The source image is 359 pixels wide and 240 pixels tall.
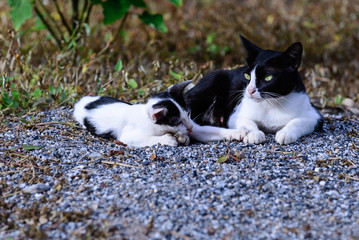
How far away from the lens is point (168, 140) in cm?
321

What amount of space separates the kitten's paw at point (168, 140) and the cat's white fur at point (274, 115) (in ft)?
1.67

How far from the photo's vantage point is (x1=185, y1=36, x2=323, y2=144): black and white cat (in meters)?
3.29

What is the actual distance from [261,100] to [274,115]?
0.63ft

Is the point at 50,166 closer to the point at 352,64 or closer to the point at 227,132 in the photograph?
the point at 227,132

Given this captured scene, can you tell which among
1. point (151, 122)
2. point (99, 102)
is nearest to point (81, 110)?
point (99, 102)

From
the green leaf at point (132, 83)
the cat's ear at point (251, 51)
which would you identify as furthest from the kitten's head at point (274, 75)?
the green leaf at point (132, 83)

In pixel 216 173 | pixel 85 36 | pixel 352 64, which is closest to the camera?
pixel 216 173

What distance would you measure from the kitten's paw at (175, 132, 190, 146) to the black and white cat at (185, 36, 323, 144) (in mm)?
415

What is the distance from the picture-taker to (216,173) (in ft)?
8.92

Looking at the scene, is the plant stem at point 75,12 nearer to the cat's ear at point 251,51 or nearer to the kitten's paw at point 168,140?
the cat's ear at point 251,51

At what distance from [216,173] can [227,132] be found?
0.73m

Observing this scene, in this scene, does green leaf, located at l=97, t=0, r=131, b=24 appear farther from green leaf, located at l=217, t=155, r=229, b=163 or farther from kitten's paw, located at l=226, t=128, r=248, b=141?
green leaf, located at l=217, t=155, r=229, b=163

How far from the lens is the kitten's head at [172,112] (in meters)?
3.16

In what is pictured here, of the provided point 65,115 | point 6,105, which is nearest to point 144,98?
point 65,115
